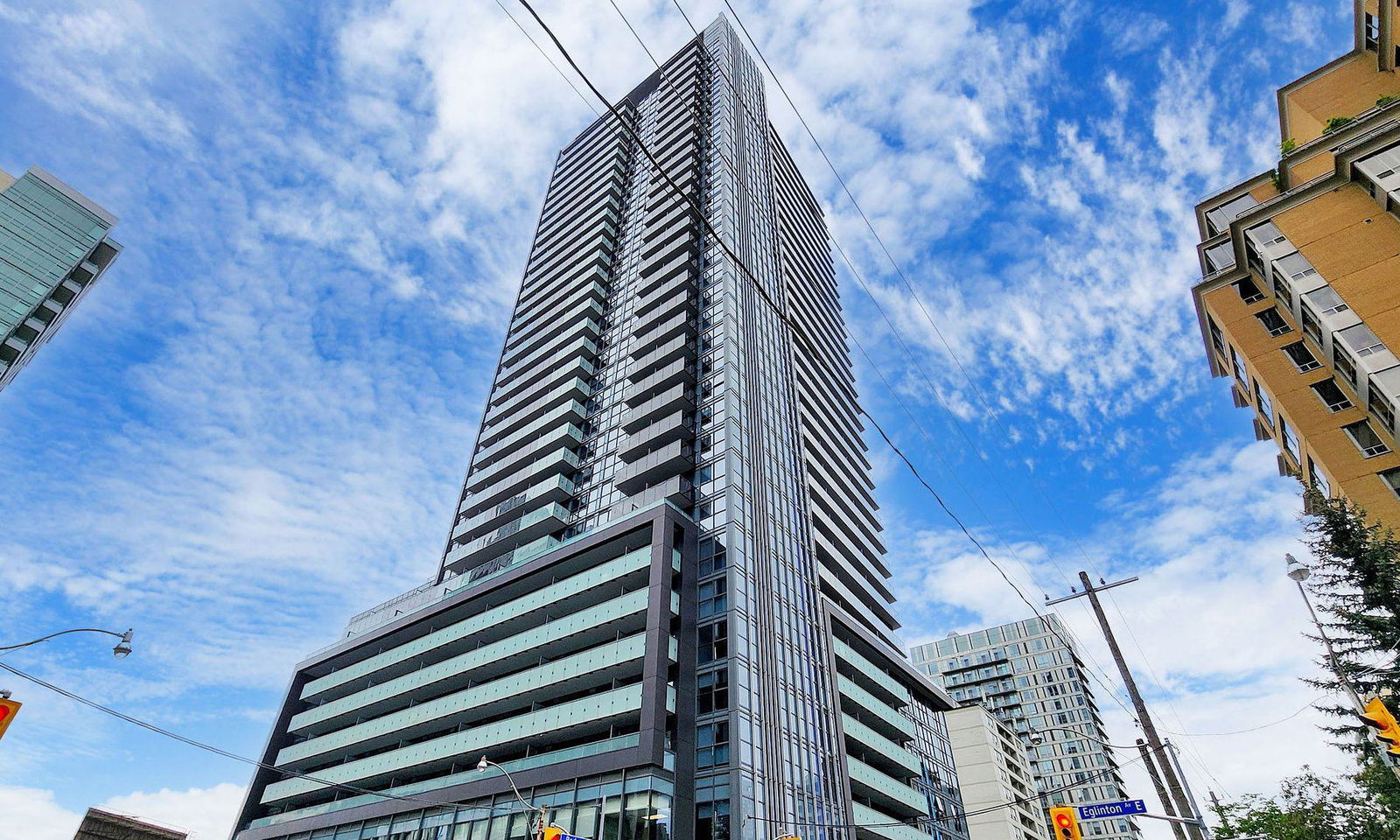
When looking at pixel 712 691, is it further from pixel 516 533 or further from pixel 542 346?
pixel 542 346

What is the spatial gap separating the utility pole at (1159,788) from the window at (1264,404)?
26288 mm

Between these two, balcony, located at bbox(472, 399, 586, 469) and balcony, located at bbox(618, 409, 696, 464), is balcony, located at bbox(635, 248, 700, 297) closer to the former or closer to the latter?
balcony, located at bbox(472, 399, 586, 469)

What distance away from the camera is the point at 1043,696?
384 feet

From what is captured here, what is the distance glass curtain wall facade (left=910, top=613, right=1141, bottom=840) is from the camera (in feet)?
348

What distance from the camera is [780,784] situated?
3766 centimetres

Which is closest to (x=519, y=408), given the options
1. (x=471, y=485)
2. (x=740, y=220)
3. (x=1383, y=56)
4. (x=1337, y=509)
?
(x=471, y=485)

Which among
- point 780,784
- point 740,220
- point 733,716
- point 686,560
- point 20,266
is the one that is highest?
point 20,266

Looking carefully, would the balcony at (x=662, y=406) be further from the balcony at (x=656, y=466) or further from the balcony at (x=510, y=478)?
the balcony at (x=510, y=478)

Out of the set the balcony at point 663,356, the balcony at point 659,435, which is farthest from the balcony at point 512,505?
the balcony at point 663,356

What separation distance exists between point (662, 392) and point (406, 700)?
29.5 m

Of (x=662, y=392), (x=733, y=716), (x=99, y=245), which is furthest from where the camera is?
(x=99, y=245)

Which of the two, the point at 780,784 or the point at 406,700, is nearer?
the point at 780,784

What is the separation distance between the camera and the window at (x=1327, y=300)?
32688 millimetres

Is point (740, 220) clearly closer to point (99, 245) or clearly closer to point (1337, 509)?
Result: point (1337, 509)
